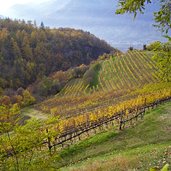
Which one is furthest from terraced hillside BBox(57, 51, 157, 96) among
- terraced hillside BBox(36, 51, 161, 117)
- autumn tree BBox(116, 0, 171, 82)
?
autumn tree BBox(116, 0, 171, 82)

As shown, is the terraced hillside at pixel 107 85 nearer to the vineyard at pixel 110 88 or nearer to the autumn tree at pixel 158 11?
the vineyard at pixel 110 88

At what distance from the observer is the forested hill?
136875 mm

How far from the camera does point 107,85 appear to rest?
89125 millimetres

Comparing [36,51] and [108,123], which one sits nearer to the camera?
[108,123]

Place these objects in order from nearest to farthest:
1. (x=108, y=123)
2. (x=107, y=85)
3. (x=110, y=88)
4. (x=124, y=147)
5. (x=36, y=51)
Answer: (x=124, y=147)
(x=108, y=123)
(x=110, y=88)
(x=107, y=85)
(x=36, y=51)

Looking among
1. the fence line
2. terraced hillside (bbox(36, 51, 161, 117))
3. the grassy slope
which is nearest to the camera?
the grassy slope

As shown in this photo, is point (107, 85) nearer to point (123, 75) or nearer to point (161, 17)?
point (123, 75)

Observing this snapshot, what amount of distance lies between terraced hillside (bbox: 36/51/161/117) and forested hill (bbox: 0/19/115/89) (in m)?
34.1

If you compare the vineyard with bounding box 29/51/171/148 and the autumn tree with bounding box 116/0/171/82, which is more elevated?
the autumn tree with bounding box 116/0/171/82

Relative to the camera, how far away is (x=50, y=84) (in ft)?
358

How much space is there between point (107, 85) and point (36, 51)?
80.8 metres

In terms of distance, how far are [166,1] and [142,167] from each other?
10374 mm

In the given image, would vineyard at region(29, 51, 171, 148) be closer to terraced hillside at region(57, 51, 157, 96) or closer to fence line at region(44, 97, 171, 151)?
terraced hillside at region(57, 51, 157, 96)

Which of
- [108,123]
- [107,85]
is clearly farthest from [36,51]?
[108,123]
